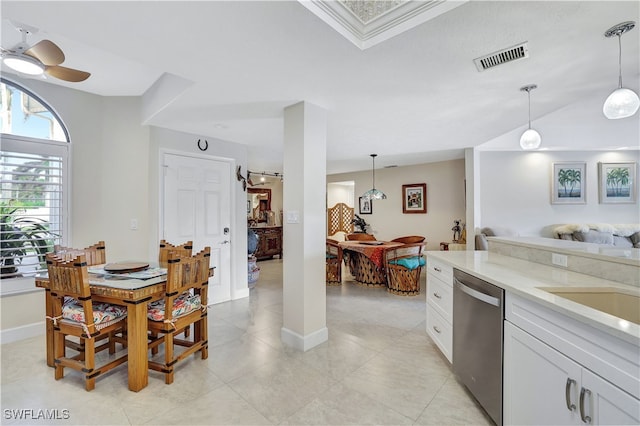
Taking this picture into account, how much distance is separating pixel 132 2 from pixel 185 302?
1.97 meters

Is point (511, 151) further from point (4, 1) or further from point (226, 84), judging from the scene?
point (4, 1)

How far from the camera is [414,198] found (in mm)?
6504

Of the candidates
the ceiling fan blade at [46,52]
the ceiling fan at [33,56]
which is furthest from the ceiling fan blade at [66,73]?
the ceiling fan blade at [46,52]

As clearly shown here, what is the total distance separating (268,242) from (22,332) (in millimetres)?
5014

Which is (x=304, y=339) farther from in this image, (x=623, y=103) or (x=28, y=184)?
(x=28, y=184)

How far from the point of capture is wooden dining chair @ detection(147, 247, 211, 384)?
6.70 feet

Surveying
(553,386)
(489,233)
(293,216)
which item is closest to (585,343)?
(553,386)

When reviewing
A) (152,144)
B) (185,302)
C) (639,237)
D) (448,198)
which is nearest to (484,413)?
(185,302)

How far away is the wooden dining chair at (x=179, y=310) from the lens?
6.70 ft

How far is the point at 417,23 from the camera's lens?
1.53 meters

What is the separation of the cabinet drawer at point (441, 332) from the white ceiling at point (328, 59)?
1.94m

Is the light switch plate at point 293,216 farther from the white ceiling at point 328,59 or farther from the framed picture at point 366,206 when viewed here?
the framed picture at point 366,206

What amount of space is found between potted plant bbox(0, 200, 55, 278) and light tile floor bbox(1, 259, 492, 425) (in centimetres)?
78

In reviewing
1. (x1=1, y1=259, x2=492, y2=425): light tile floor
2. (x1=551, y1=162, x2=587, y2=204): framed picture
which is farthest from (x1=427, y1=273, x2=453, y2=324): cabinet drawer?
(x1=551, y1=162, x2=587, y2=204): framed picture
